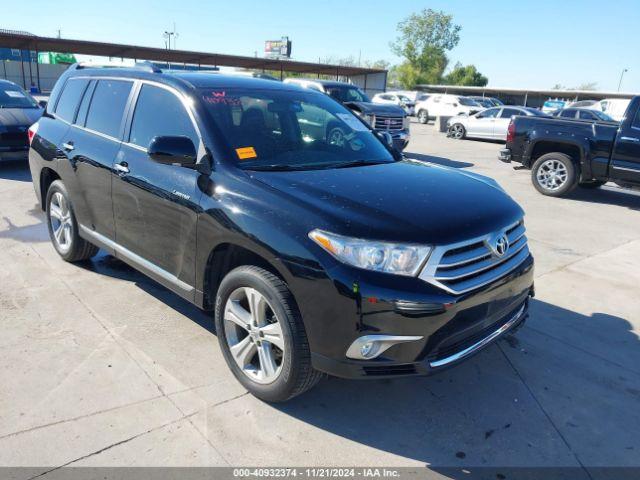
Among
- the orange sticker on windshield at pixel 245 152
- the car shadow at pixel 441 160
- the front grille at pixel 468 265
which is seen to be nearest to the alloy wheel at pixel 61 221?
the orange sticker on windshield at pixel 245 152

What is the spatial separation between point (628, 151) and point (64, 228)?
28.0ft

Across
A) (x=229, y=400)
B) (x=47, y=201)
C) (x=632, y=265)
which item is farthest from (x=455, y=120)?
(x=229, y=400)

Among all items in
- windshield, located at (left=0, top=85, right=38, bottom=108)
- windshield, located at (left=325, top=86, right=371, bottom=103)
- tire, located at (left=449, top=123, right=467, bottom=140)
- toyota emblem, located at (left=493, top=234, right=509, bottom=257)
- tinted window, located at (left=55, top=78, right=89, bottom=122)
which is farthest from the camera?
tire, located at (left=449, top=123, right=467, bottom=140)

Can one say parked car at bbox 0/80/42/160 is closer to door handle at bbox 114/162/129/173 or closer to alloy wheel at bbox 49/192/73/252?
alloy wheel at bbox 49/192/73/252

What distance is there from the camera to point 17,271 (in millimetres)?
4875

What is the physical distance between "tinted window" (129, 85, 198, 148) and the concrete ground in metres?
1.43

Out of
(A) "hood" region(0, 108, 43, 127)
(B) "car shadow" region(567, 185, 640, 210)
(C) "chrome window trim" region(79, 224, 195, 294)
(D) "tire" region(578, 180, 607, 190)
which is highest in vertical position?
(A) "hood" region(0, 108, 43, 127)

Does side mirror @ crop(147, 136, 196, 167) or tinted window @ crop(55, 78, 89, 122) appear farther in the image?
tinted window @ crop(55, 78, 89, 122)

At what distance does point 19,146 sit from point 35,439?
8.22m

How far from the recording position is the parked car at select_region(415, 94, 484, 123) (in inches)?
1121

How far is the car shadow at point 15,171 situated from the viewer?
9117mm

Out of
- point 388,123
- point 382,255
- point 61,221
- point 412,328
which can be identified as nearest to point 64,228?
point 61,221

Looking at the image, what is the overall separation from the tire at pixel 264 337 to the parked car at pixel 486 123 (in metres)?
18.6

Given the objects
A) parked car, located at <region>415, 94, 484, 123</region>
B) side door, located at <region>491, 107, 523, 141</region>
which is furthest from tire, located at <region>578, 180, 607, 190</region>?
parked car, located at <region>415, 94, 484, 123</region>
